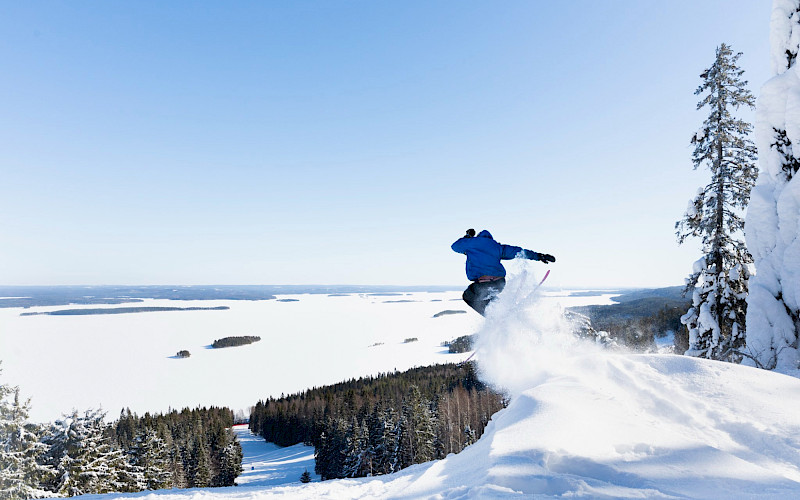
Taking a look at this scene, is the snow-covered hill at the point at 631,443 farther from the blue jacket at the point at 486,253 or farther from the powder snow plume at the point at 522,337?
the blue jacket at the point at 486,253

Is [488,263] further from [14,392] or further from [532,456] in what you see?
[14,392]

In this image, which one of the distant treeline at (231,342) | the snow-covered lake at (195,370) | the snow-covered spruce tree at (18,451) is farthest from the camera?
the distant treeline at (231,342)

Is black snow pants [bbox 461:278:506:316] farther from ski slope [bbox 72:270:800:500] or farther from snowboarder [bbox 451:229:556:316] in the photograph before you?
ski slope [bbox 72:270:800:500]

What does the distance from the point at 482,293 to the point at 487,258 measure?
80 cm

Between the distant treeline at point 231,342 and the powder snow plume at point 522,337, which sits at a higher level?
the powder snow plume at point 522,337

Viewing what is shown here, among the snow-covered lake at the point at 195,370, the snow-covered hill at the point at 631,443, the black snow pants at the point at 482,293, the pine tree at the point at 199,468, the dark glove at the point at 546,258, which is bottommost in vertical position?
the snow-covered lake at the point at 195,370

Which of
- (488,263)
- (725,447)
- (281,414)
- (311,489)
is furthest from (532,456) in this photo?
(281,414)

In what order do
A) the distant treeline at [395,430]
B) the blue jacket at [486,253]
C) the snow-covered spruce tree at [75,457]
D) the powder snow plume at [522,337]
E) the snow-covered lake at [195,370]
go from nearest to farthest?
the powder snow plume at [522,337] < the blue jacket at [486,253] < the snow-covered spruce tree at [75,457] < the distant treeline at [395,430] < the snow-covered lake at [195,370]

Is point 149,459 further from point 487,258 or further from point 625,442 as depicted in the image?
point 625,442

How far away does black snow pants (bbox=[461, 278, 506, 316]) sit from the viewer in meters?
7.98

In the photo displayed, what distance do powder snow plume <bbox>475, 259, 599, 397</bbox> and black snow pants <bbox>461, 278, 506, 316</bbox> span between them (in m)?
→ 0.13

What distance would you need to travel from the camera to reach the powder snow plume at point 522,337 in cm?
691

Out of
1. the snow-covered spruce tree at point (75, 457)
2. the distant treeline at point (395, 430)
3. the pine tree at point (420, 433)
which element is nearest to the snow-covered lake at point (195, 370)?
the distant treeline at point (395, 430)

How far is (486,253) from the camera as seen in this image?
7898mm
